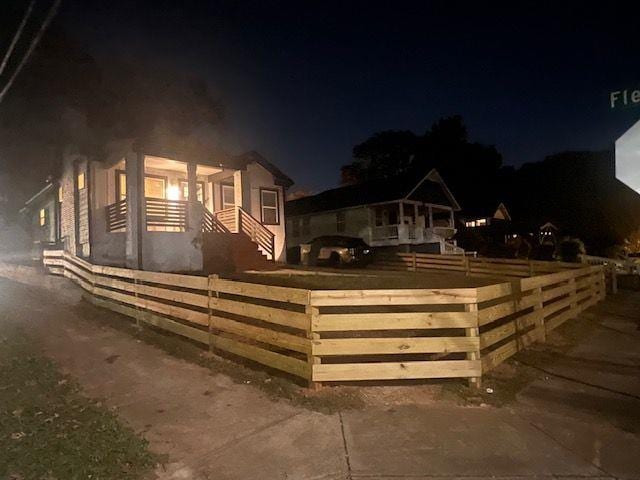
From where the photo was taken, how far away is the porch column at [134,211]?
1414cm

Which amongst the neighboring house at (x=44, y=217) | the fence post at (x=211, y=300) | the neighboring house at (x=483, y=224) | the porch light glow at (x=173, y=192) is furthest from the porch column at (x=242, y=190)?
the neighboring house at (x=483, y=224)

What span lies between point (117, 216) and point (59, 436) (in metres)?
12.5

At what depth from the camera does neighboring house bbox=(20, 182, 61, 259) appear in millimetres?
21281

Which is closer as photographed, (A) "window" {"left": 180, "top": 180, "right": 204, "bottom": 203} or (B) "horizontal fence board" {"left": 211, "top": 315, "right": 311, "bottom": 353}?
(B) "horizontal fence board" {"left": 211, "top": 315, "right": 311, "bottom": 353}

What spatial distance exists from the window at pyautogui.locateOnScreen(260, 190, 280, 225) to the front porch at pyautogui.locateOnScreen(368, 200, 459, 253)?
1042 centimetres

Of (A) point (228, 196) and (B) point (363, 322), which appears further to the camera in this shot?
(A) point (228, 196)

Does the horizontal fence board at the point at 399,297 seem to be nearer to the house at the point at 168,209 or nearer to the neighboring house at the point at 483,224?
the house at the point at 168,209

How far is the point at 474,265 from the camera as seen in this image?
17406 millimetres

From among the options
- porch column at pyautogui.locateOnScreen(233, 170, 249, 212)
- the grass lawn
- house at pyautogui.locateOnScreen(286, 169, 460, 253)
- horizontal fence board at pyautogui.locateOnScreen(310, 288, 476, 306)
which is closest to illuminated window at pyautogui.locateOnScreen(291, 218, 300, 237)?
house at pyautogui.locateOnScreen(286, 169, 460, 253)

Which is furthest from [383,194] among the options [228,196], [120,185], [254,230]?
[120,185]

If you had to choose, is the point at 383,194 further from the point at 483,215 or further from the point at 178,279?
the point at 178,279

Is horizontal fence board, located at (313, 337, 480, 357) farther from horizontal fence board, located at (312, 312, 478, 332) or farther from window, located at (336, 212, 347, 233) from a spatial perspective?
window, located at (336, 212, 347, 233)

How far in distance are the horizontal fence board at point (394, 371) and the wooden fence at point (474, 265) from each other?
9.94 meters

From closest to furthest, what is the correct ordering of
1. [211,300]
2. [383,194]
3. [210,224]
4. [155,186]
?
[211,300] → [210,224] → [155,186] → [383,194]
